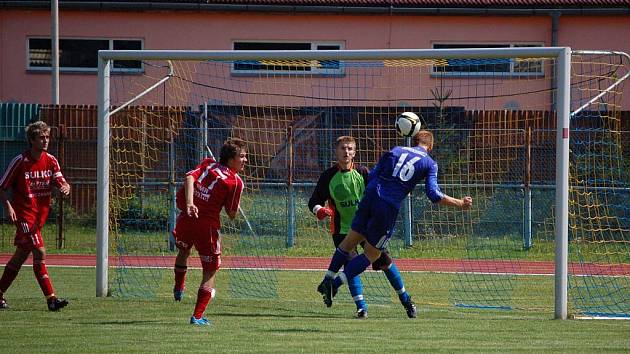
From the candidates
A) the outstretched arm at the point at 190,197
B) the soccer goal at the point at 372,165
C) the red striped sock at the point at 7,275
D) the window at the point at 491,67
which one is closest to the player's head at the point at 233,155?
the outstretched arm at the point at 190,197

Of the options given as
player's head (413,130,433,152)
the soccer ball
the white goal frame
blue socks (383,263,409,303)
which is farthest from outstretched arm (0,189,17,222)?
player's head (413,130,433,152)

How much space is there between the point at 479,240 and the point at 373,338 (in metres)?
9.63

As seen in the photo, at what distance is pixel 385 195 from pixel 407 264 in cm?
689

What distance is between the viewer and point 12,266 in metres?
11.5

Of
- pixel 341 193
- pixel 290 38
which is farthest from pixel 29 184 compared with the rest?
pixel 290 38

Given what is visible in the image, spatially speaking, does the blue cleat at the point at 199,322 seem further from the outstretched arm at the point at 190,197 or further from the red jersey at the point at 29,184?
the red jersey at the point at 29,184

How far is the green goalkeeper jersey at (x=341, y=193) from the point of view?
11602 millimetres

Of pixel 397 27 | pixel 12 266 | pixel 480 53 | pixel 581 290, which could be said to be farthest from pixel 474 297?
pixel 397 27

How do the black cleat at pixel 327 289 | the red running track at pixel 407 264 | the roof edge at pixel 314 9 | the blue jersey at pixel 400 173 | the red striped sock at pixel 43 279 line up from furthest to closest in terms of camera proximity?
the roof edge at pixel 314 9
the red running track at pixel 407 264
the red striped sock at pixel 43 279
the black cleat at pixel 327 289
the blue jersey at pixel 400 173

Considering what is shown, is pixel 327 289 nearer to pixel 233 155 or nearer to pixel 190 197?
pixel 233 155

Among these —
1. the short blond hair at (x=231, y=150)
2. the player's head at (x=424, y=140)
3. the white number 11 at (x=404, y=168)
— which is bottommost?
the white number 11 at (x=404, y=168)

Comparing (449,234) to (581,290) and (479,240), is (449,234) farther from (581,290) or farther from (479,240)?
(581,290)

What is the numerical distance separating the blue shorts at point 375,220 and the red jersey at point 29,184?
133 inches

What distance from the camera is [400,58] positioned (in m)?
11.7
